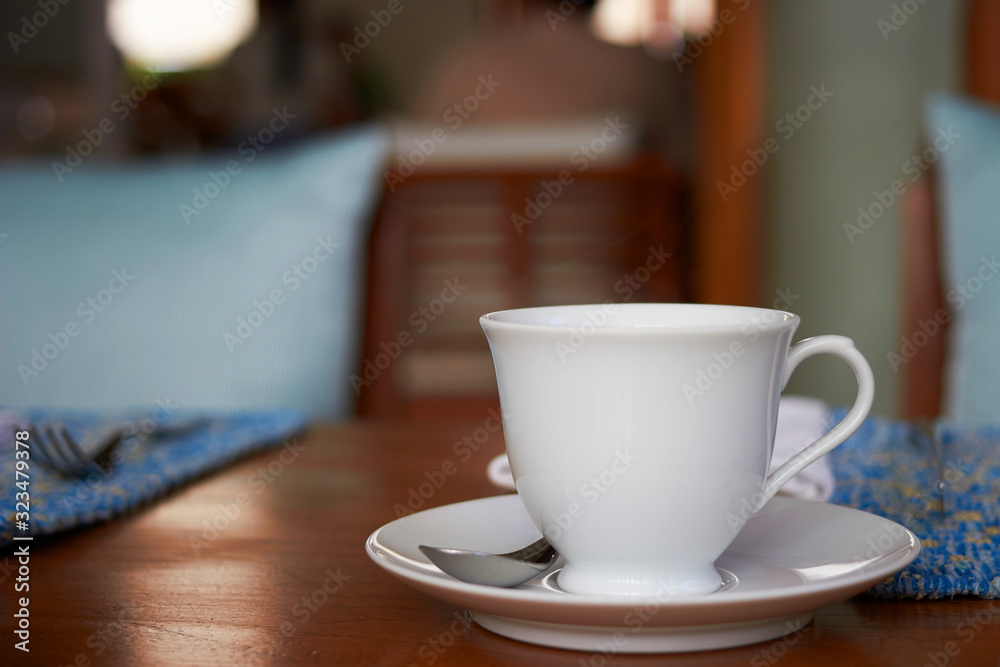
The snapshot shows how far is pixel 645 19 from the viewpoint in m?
4.82

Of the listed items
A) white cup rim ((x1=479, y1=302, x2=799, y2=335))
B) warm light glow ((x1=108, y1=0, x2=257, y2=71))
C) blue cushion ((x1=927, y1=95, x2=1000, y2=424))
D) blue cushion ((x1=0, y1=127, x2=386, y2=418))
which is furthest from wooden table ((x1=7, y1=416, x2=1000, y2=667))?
warm light glow ((x1=108, y1=0, x2=257, y2=71))

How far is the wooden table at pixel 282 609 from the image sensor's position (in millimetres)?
365

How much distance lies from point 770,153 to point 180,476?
6.09 ft

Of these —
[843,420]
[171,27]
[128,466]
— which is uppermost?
[171,27]

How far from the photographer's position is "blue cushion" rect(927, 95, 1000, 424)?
1.18 metres

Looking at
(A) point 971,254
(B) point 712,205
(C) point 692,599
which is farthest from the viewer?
(B) point 712,205

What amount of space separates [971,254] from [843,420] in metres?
0.90

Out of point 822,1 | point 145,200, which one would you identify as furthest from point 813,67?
point 145,200

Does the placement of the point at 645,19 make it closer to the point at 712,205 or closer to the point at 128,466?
the point at 712,205

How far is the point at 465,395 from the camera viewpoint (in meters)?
2.26

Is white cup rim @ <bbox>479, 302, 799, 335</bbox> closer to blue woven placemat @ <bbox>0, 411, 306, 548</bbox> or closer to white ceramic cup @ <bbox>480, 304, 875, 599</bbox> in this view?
white ceramic cup @ <bbox>480, 304, 875, 599</bbox>

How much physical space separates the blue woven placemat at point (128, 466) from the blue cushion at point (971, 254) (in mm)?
827

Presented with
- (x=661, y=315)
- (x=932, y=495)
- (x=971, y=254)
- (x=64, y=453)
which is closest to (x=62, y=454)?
(x=64, y=453)

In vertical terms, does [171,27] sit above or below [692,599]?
above
